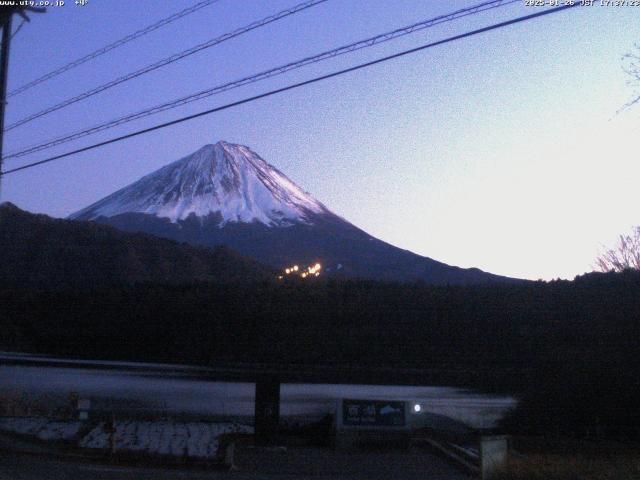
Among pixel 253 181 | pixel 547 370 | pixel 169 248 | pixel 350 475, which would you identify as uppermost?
pixel 253 181

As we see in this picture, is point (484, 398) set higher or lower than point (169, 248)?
lower

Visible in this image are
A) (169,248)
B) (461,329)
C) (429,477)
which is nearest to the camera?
(429,477)

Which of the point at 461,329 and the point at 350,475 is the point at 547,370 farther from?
the point at 350,475

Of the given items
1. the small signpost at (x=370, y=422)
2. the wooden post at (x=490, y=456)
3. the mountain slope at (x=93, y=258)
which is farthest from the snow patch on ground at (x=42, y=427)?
the mountain slope at (x=93, y=258)

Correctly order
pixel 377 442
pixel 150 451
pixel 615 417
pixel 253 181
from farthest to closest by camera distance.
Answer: pixel 253 181 → pixel 615 417 → pixel 377 442 → pixel 150 451

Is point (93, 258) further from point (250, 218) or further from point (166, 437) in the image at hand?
point (250, 218)

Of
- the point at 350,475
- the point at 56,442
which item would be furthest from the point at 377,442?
the point at 56,442

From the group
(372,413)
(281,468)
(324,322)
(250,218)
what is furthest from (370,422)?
(250,218)
